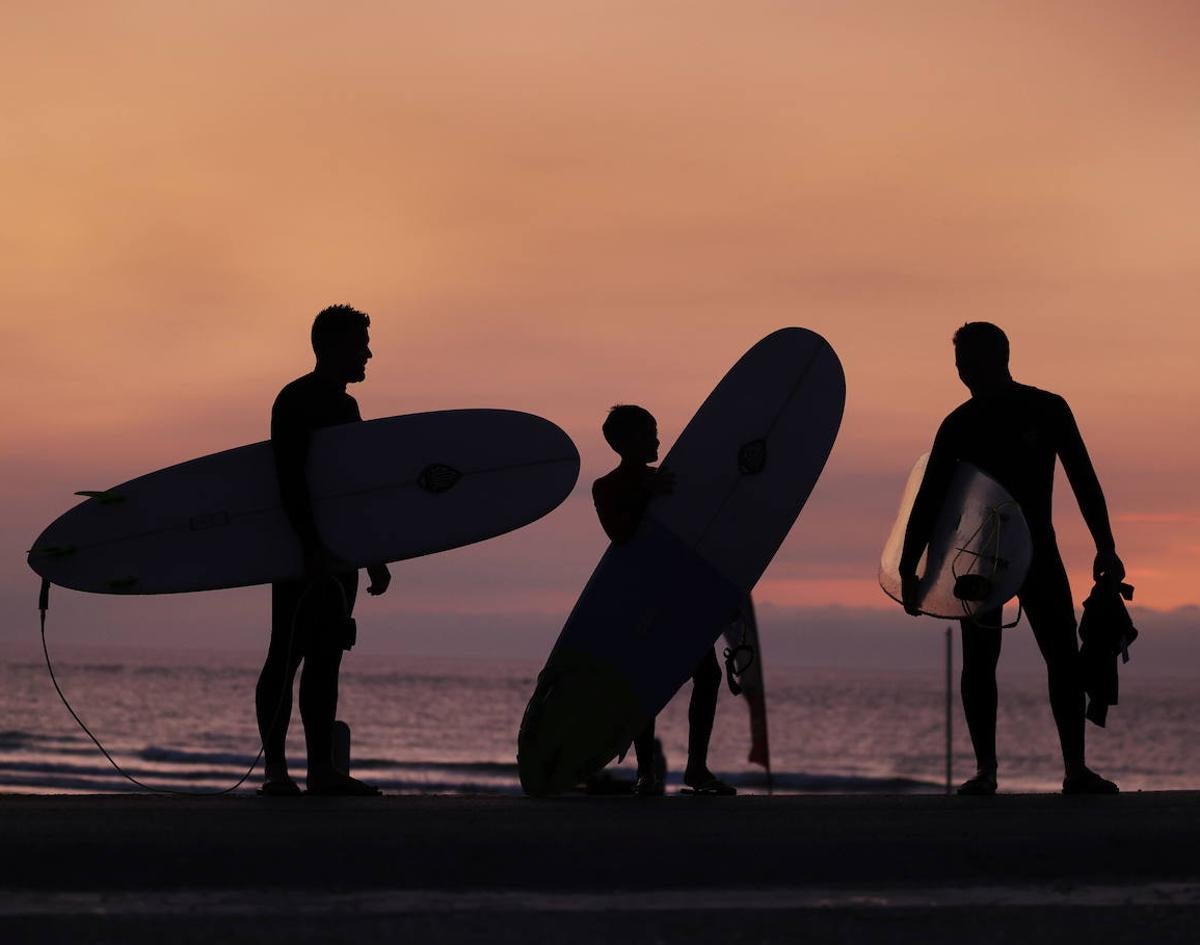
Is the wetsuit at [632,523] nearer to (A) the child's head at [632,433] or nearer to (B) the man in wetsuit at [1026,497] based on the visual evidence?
(A) the child's head at [632,433]

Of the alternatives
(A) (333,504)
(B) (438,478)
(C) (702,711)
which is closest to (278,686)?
(A) (333,504)

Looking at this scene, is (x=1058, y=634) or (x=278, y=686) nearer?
(x=278, y=686)

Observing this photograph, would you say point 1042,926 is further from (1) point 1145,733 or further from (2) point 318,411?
(1) point 1145,733

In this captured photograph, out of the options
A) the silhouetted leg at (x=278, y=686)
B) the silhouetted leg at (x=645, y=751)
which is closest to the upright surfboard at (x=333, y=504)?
the silhouetted leg at (x=278, y=686)

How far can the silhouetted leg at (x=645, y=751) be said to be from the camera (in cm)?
612

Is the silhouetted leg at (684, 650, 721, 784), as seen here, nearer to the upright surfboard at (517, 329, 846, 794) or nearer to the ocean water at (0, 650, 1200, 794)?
the upright surfboard at (517, 329, 846, 794)

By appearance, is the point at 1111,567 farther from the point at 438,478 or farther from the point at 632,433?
the point at 438,478

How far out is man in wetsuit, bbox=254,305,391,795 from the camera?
5734mm

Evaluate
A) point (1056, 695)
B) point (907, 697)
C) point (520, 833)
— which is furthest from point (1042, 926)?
point (907, 697)

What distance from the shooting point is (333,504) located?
655 cm

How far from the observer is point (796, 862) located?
385 cm

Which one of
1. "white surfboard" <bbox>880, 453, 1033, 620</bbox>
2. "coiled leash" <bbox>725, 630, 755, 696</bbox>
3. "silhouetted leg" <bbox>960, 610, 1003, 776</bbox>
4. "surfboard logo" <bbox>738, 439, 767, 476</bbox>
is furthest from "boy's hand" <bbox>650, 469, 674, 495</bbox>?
"silhouetted leg" <bbox>960, 610, 1003, 776</bbox>

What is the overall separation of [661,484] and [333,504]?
1358mm

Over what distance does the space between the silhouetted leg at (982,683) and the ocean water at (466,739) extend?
23.9 metres
